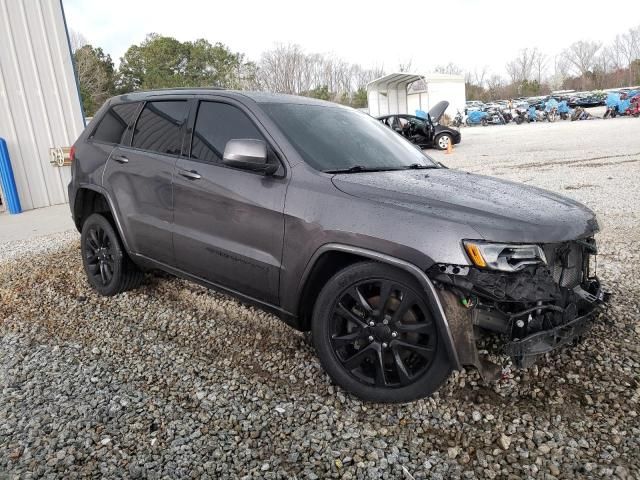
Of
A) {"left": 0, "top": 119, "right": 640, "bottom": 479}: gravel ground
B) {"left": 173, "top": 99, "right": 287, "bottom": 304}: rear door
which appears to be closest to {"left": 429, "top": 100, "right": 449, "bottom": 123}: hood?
{"left": 0, "top": 119, "right": 640, "bottom": 479}: gravel ground

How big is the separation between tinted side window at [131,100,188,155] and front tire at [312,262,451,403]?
5.70 feet

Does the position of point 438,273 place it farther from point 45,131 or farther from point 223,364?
point 45,131

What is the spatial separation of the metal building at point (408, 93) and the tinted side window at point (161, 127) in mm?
31456

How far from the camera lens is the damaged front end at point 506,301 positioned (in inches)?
88.5

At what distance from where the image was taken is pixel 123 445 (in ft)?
7.68

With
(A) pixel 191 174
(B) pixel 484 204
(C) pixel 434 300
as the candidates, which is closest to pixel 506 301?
(C) pixel 434 300

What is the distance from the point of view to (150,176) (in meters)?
3.60

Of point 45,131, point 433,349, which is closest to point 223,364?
point 433,349

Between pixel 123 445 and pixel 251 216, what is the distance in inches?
55.4

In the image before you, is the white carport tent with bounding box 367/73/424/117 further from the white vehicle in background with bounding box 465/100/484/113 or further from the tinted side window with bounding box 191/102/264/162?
the tinted side window with bounding box 191/102/264/162

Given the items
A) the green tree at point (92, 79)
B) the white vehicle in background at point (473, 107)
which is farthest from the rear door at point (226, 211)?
the white vehicle in background at point (473, 107)

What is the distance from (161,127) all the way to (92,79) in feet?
129

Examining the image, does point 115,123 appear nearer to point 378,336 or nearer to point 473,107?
point 378,336

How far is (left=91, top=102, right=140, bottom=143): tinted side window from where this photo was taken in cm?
404
